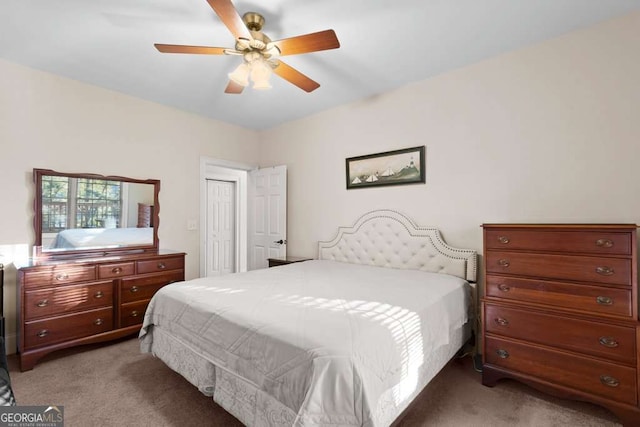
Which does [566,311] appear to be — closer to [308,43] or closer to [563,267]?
[563,267]

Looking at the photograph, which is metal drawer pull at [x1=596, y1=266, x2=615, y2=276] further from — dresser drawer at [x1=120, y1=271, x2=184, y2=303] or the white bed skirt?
dresser drawer at [x1=120, y1=271, x2=184, y2=303]

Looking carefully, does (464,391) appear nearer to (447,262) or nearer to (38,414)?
(447,262)

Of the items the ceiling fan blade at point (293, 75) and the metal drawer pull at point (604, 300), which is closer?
the metal drawer pull at point (604, 300)

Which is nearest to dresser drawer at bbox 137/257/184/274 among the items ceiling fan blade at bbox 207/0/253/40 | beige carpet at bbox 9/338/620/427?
beige carpet at bbox 9/338/620/427

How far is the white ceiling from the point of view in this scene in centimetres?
203

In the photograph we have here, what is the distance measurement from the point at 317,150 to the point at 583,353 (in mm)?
3385

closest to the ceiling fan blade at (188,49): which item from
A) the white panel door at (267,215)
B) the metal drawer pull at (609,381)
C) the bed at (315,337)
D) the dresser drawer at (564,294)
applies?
the bed at (315,337)

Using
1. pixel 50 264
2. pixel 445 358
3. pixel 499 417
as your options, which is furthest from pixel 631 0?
pixel 50 264

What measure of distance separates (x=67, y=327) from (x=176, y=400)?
4.76 ft

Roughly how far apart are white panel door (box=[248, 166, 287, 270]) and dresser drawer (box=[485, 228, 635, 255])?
2914 millimetres

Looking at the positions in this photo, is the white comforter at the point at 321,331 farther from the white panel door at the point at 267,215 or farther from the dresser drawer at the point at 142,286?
the white panel door at the point at 267,215

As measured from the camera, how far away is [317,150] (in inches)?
163

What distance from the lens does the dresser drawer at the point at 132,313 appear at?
9.73ft

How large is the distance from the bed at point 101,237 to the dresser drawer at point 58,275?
45 cm
